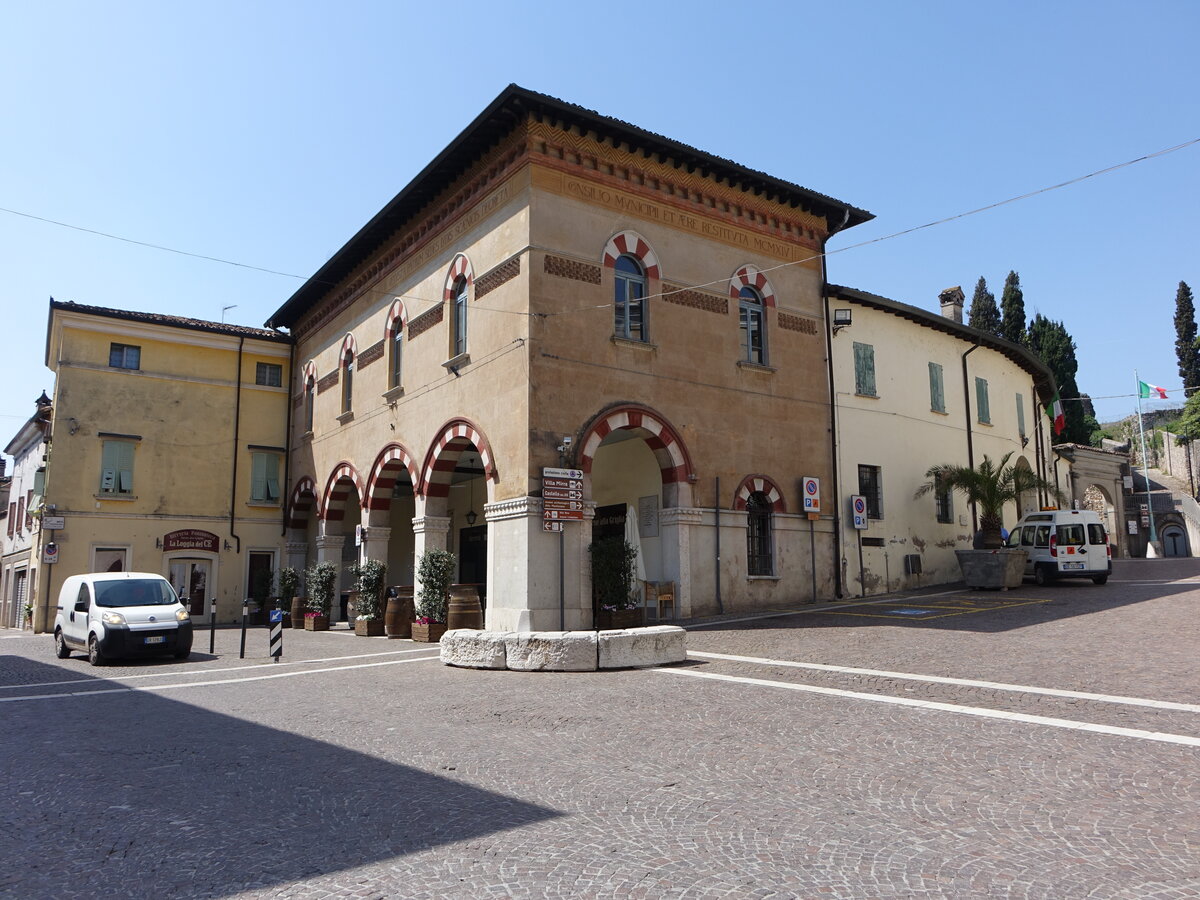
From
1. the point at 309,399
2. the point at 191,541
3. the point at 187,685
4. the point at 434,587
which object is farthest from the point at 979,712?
the point at 191,541

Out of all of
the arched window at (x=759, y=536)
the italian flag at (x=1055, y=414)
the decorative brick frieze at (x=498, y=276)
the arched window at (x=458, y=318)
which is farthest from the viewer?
the italian flag at (x=1055, y=414)

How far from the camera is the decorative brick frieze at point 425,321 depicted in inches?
755

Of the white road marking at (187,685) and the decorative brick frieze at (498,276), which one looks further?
the decorative brick frieze at (498,276)

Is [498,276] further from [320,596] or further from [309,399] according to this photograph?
[309,399]

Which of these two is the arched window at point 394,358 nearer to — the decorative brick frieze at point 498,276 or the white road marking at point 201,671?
the decorative brick frieze at point 498,276

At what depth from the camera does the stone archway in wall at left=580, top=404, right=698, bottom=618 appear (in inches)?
653

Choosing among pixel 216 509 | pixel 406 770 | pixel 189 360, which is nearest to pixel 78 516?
pixel 216 509

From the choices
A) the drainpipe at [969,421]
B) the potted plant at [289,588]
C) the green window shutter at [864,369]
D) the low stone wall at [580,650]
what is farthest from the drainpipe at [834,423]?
the potted plant at [289,588]

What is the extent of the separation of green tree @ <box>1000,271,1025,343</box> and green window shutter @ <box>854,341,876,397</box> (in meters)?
36.3

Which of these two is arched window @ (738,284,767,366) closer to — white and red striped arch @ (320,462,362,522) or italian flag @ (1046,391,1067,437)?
white and red striped arch @ (320,462,362,522)

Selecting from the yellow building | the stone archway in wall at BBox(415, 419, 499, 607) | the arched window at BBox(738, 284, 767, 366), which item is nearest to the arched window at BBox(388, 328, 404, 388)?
the stone archway in wall at BBox(415, 419, 499, 607)

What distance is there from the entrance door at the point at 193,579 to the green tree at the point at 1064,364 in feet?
142

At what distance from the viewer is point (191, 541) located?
26.3m

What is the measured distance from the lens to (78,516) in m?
24.7
